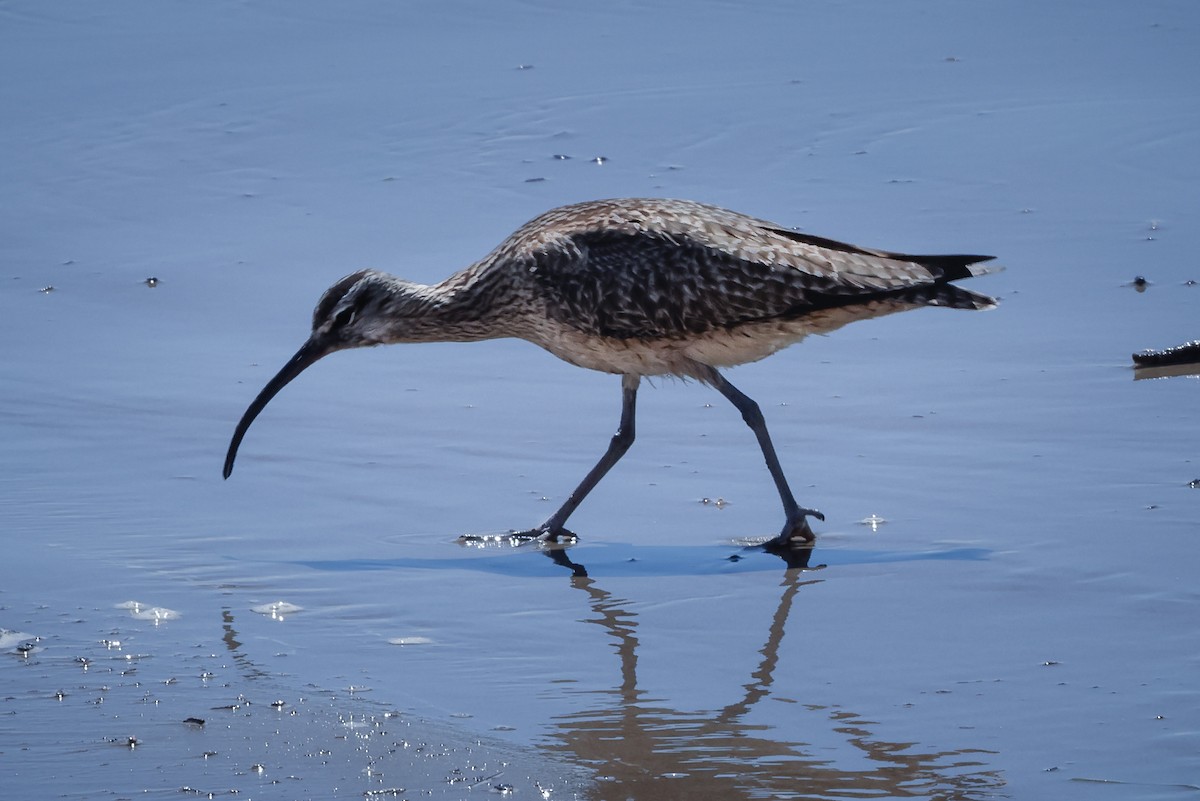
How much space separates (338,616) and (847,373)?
3.96 m

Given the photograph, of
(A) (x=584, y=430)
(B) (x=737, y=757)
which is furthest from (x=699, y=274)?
(B) (x=737, y=757)

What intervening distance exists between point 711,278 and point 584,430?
4.10 feet

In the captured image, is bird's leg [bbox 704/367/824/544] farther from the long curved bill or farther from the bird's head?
the long curved bill

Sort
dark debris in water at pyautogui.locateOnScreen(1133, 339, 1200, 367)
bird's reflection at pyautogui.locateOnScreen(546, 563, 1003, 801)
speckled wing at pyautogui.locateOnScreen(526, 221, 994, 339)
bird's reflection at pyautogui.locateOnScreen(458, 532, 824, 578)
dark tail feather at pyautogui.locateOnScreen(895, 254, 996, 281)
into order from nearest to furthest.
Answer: bird's reflection at pyautogui.locateOnScreen(546, 563, 1003, 801)
bird's reflection at pyautogui.locateOnScreen(458, 532, 824, 578)
dark tail feather at pyautogui.locateOnScreen(895, 254, 996, 281)
speckled wing at pyautogui.locateOnScreen(526, 221, 994, 339)
dark debris in water at pyautogui.locateOnScreen(1133, 339, 1200, 367)

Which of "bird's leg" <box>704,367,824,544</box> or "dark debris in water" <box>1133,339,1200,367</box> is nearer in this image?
"bird's leg" <box>704,367,824,544</box>

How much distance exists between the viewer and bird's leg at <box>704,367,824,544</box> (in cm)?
765

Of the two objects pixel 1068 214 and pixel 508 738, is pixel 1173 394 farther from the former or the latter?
pixel 508 738

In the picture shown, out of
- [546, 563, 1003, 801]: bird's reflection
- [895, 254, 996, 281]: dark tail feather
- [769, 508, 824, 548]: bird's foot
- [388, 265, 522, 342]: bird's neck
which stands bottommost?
[546, 563, 1003, 801]: bird's reflection

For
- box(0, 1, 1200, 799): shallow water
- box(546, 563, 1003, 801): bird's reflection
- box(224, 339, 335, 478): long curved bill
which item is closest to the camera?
box(546, 563, 1003, 801): bird's reflection

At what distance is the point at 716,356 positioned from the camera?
8.58 m

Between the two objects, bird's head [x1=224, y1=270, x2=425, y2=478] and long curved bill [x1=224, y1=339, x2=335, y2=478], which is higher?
bird's head [x1=224, y1=270, x2=425, y2=478]

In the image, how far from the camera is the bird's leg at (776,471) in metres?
7.65

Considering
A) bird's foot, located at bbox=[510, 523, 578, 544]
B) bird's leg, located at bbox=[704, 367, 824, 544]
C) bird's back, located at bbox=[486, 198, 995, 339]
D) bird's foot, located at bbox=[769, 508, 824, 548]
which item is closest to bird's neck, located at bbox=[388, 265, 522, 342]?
bird's back, located at bbox=[486, 198, 995, 339]

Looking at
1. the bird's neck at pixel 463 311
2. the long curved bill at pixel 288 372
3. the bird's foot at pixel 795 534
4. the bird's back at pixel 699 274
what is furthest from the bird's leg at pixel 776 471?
the long curved bill at pixel 288 372
